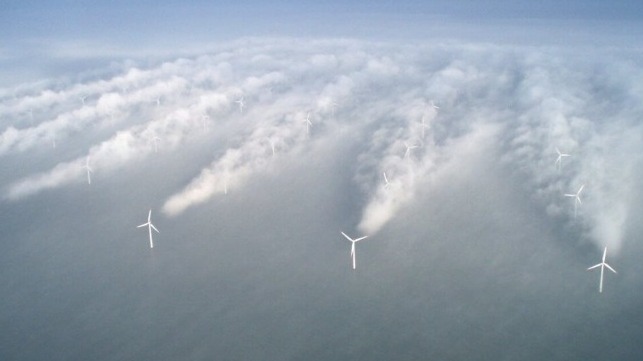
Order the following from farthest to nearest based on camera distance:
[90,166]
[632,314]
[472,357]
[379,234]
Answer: [90,166], [379,234], [632,314], [472,357]

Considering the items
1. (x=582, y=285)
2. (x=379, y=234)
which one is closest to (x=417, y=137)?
(x=379, y=234)

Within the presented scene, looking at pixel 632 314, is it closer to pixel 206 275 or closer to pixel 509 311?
pixel 509 311

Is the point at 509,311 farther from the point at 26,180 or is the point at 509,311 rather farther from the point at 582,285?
the point at 26,180

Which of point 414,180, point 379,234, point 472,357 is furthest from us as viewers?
point 414,180

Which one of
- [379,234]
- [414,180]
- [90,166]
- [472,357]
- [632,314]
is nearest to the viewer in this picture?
[472,357]

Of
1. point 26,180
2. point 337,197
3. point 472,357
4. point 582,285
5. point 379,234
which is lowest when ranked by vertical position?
point 472,357

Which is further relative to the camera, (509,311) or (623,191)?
(623,191)

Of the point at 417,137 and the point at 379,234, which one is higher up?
the point at 417,137

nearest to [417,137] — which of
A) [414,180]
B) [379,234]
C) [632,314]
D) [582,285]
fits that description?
[414,180]

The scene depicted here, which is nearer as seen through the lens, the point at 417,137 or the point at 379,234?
the point at 379,234
